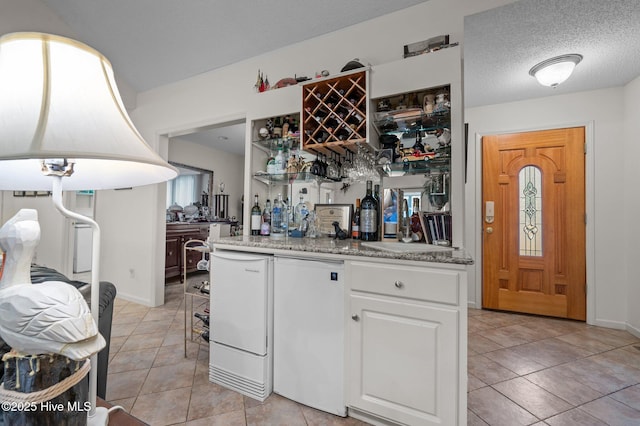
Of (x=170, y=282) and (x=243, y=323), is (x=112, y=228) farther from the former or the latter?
(x=243, y=323)

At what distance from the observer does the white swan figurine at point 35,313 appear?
41 cm

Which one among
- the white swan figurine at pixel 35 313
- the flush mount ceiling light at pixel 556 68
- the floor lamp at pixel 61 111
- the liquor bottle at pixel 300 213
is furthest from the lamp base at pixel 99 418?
the flush mount ceiling light at pixel 556 68

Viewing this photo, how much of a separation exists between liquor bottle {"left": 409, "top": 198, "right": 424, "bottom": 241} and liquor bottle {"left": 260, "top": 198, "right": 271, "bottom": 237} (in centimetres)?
109

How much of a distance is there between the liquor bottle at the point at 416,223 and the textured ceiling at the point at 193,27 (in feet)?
4.57

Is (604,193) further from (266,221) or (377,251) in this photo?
(266,221)

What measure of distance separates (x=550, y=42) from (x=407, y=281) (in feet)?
7.49

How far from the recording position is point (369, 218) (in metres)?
1.84

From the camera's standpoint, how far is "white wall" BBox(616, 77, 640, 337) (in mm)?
2451

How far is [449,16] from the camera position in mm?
1760

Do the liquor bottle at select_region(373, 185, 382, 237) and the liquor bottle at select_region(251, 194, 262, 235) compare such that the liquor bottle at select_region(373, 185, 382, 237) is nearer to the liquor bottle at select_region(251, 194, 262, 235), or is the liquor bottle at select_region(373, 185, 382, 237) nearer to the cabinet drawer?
the cabinet drawer

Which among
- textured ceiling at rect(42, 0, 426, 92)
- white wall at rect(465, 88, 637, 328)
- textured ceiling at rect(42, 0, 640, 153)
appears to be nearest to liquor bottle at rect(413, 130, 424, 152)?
textured ceiling at rect(42, 0, 640, 153)

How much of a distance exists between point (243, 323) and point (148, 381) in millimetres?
785

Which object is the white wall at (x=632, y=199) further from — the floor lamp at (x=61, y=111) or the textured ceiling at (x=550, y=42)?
the floor lamp at (x=61, y=111)

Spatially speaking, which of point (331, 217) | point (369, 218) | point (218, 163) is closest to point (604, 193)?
point (369, 218)
